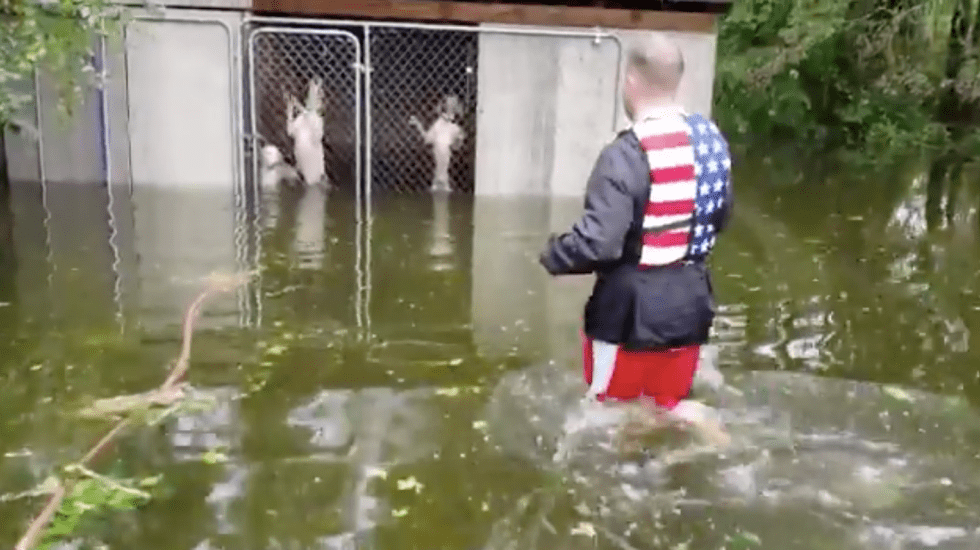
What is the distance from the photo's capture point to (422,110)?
10039mm

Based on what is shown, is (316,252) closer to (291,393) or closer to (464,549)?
(291,393)

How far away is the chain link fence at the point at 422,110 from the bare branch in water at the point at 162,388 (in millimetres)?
3519

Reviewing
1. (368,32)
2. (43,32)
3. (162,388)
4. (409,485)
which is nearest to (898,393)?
(409,485)

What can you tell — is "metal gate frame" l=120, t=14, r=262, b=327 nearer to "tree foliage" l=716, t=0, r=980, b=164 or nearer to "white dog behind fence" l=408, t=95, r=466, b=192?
"white dog behind fence" l=408, t=95, r=466, b=192

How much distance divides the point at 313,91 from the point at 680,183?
20.8 feet

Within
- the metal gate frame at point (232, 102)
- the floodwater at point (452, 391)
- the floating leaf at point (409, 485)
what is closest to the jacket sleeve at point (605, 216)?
the floodwater at point (452, 391)

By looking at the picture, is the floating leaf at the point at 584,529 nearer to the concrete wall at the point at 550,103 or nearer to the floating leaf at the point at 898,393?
the floating leaf at the point at 898,393

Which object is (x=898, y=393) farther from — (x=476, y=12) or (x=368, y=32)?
(x=368, y=32)

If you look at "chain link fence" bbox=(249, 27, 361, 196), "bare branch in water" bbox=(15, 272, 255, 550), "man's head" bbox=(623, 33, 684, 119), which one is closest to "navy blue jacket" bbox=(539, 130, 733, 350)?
"man's head" bbox=(623, 33, 684, 119)

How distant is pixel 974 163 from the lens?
1344 cm

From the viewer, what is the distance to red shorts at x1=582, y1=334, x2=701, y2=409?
13.0ft

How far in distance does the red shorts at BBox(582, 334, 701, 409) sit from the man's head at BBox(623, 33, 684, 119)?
35.2 inches

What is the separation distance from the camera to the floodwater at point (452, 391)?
3625 millimetres

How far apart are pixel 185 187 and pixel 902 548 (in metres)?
6.95
